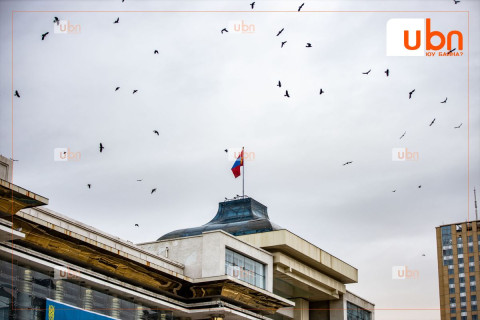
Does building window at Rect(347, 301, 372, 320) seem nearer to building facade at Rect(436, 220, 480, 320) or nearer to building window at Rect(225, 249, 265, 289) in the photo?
building window at Rect(225, 249, 265, 289)

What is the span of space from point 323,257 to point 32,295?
25.1 m

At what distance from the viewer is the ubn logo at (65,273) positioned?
122ft

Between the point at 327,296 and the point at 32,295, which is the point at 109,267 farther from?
the point at 327,296

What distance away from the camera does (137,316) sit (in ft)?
139

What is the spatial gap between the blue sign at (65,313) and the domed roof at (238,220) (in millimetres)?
16865

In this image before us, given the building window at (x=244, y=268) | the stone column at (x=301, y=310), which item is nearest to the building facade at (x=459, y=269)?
the stone column at (x=301, y=310)

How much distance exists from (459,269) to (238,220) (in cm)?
11089

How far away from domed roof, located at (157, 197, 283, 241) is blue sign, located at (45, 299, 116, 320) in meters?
16.9

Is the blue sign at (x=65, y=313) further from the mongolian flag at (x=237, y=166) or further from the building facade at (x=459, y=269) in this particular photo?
the building facade at (x=459, y=269)

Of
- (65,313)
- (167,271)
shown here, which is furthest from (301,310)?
(65,313)

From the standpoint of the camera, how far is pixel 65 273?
123 feet

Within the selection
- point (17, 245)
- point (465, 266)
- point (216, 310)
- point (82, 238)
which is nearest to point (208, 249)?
point (216, 310)

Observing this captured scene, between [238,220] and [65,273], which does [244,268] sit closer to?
[238,220]

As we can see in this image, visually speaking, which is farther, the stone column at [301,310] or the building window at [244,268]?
the stone column at [301,310]
